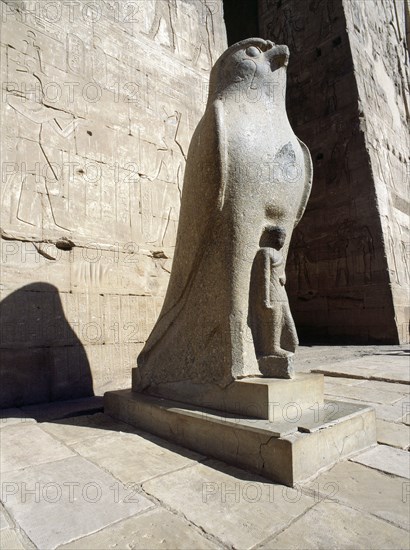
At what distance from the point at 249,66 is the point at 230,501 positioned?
8.03 ft

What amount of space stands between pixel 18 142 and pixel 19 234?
97 centimetres

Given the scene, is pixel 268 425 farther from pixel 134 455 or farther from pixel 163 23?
pixel 163 23

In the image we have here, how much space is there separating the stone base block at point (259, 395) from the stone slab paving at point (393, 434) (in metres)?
0.46

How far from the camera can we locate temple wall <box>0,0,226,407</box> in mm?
3791

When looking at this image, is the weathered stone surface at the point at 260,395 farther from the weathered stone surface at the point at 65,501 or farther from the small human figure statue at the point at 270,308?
the weathered stone surface at the point at 65,501

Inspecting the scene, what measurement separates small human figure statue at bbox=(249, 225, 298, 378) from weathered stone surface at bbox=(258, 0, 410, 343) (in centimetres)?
669

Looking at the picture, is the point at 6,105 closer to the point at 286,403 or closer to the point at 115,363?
the point at 115,363

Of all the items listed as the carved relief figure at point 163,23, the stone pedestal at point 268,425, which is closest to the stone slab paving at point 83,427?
the stone pedestal at point 268,425

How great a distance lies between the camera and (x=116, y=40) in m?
5.02

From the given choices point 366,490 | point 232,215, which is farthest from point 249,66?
point 366,490

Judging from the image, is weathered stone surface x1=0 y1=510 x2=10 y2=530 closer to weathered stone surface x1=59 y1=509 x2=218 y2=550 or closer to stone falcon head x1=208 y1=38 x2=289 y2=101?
weathered stone surface x1=59 y1=509 x2=218 y2=550

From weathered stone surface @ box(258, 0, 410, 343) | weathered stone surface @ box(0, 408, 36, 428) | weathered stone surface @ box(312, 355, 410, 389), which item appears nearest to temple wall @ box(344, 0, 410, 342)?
weathered stone surface @ box(258, 0, 410, 343)

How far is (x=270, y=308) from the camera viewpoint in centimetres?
228

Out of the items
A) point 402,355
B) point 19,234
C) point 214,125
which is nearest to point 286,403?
point 214,125
